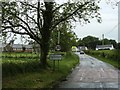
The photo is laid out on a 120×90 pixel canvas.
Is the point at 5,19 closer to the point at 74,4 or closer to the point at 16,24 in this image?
the point at 16,24

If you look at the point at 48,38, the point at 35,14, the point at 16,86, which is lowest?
the point at 16,86

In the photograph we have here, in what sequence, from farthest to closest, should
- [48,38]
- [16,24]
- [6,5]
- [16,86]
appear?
[48,38] → [16,24] → [6,5] → [16,86]

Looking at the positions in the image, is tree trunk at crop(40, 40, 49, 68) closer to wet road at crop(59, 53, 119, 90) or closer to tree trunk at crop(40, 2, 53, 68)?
tree trunk at crop(40, 2, 53, 68)

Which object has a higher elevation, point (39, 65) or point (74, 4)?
point (74, 4)

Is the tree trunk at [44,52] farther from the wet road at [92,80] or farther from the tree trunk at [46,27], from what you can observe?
the wet road at [92,80]

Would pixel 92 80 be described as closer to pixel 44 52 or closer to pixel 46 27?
pixel 44 52

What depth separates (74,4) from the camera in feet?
114

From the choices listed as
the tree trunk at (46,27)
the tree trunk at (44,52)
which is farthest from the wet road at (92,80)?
the tree trunk at (46,27)

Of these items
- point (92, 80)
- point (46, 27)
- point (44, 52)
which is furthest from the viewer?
point (44, 52)

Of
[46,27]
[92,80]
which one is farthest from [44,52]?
[92,80]

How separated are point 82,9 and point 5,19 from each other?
802 cm

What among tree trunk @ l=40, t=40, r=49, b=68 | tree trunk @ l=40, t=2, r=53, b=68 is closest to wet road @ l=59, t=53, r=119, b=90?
tree trunk @ l=40, t=40, r=49, b=68

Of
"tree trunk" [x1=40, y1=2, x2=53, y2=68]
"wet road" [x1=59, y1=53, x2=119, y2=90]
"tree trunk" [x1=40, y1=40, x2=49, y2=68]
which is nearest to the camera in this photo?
"wet road" [x1=59, y1=53, x2=119, y2=90]

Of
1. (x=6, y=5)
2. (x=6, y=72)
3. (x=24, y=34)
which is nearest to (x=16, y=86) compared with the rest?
(x=6, y=72)
